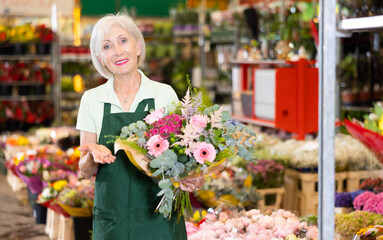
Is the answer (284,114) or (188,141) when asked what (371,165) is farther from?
(188,141)

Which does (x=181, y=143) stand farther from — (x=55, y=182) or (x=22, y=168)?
(x=22, y=168)

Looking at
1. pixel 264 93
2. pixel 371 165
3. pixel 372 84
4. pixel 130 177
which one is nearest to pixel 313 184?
pixel 371 165

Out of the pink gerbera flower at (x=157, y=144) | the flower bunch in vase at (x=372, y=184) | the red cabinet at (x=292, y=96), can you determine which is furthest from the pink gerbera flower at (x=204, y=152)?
the red cabinet at (x=292, y=96)

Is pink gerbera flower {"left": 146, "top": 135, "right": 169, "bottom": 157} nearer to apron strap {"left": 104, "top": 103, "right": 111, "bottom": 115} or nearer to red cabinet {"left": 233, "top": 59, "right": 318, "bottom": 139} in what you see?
apron strap {"left": 104, "top": 103, "right": 111, "bottom": 115}

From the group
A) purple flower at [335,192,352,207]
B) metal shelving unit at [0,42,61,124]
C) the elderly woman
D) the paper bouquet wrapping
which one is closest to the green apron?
the elderly woman

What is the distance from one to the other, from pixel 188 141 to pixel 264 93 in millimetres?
3580

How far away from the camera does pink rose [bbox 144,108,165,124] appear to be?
2277 mm

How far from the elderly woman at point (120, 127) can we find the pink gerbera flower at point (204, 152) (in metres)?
0.36

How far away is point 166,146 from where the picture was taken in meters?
2.15

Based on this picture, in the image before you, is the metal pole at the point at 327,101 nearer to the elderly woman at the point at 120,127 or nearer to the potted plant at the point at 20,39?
the elderly woman at the point at 120,127

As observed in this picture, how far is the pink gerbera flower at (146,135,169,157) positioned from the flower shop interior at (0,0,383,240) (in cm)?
9

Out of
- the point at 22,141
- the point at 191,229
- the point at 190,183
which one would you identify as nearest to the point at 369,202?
the point at 191,229

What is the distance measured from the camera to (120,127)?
7.95ft

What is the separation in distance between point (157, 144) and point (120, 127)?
32 centimetres
